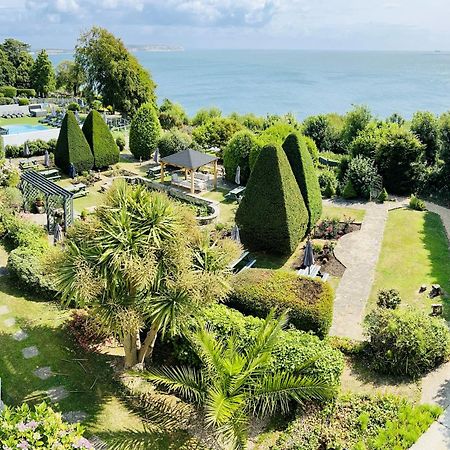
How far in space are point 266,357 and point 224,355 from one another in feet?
2.82

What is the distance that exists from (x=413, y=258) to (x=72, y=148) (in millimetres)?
19042

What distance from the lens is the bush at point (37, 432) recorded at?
6.64 meters

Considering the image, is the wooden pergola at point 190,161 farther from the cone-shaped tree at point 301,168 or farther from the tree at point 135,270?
the tree at point 135,270

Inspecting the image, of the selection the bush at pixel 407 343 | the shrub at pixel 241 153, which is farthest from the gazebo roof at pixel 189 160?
the bush at pixel 407 343

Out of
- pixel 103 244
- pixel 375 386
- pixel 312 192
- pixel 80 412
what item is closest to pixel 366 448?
pixel 375 386

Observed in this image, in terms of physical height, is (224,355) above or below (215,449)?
above

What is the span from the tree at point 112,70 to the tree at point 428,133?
2730cm

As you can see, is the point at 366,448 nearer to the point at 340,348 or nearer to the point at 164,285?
the point at 340,348

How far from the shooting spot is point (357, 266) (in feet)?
57.8

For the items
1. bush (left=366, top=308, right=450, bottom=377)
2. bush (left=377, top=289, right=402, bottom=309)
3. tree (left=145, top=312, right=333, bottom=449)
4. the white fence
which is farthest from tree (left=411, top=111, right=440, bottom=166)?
the white fence

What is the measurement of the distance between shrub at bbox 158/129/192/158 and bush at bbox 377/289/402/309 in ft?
63.6

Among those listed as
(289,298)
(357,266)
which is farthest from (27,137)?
(289,298)

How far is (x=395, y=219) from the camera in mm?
22641

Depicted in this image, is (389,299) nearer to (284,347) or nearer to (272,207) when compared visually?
(272,207)
